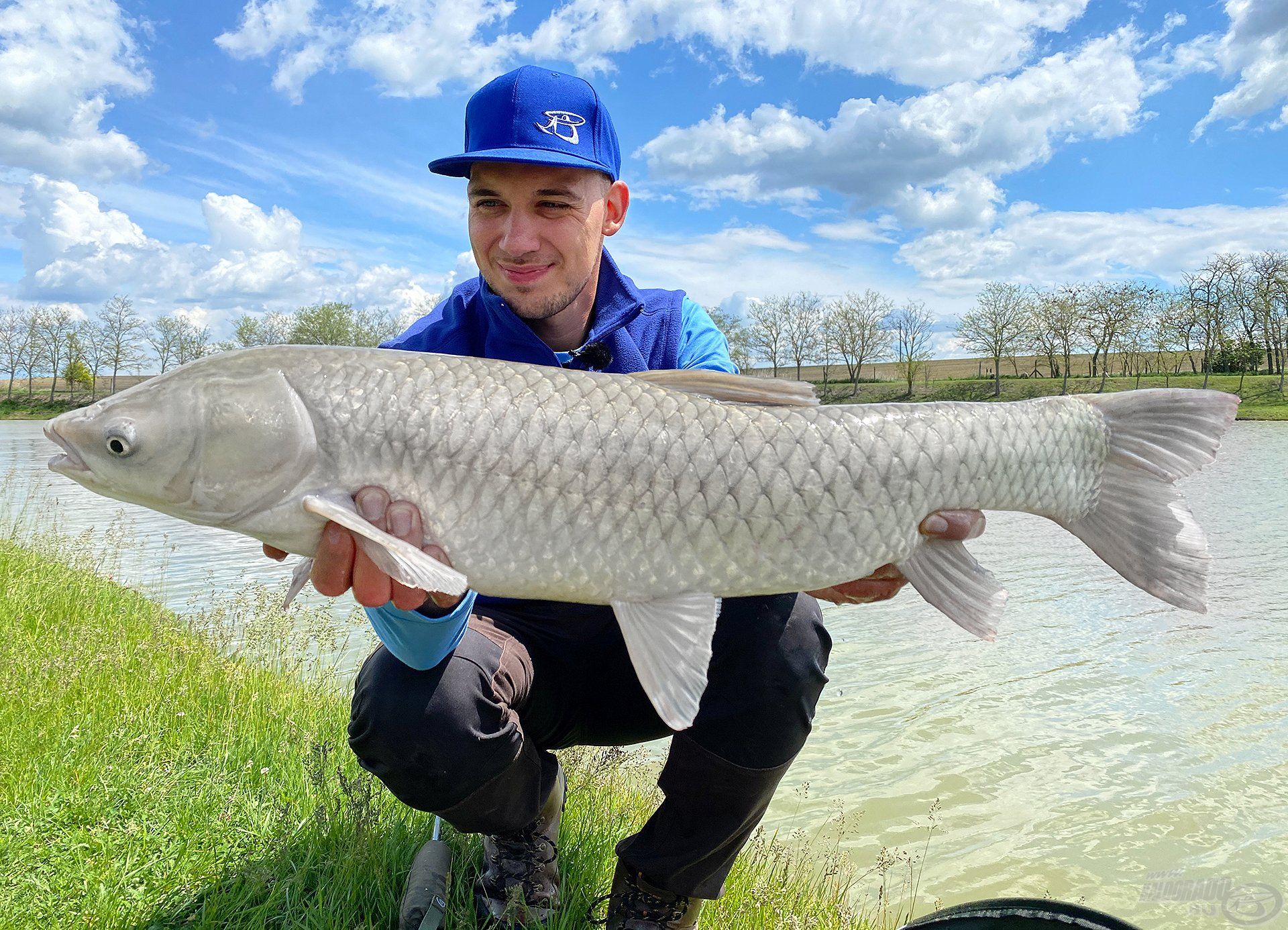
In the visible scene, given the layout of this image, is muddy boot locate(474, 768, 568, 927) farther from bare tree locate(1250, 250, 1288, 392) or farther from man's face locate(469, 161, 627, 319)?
bare tree locate(1250, 250, 1288, 392)

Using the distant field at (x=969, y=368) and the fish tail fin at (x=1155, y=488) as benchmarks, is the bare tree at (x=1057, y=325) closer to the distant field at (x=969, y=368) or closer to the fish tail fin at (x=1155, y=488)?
the distant field at (x=969, y=368)

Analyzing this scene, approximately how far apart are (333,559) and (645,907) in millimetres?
1154

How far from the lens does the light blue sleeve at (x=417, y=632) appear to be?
6.53 feet

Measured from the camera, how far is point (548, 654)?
239 centimetres

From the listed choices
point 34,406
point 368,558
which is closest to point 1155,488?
point 368,558

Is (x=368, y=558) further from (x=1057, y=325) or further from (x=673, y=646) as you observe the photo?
(x=1057, y=325)

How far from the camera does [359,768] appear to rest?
2965mm

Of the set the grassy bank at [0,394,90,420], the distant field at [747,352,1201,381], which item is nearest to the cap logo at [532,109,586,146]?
the distant field at [747,352,1201,381]

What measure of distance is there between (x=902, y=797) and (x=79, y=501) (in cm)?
1421

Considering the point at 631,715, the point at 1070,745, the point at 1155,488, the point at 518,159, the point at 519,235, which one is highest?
the point at 518,159

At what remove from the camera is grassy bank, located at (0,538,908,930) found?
2115 millimetres

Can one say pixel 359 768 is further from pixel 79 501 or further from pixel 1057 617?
pixel 79 501

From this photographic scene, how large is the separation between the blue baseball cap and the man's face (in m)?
0.07

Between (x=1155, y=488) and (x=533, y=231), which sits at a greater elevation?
(x=533, y=231)
